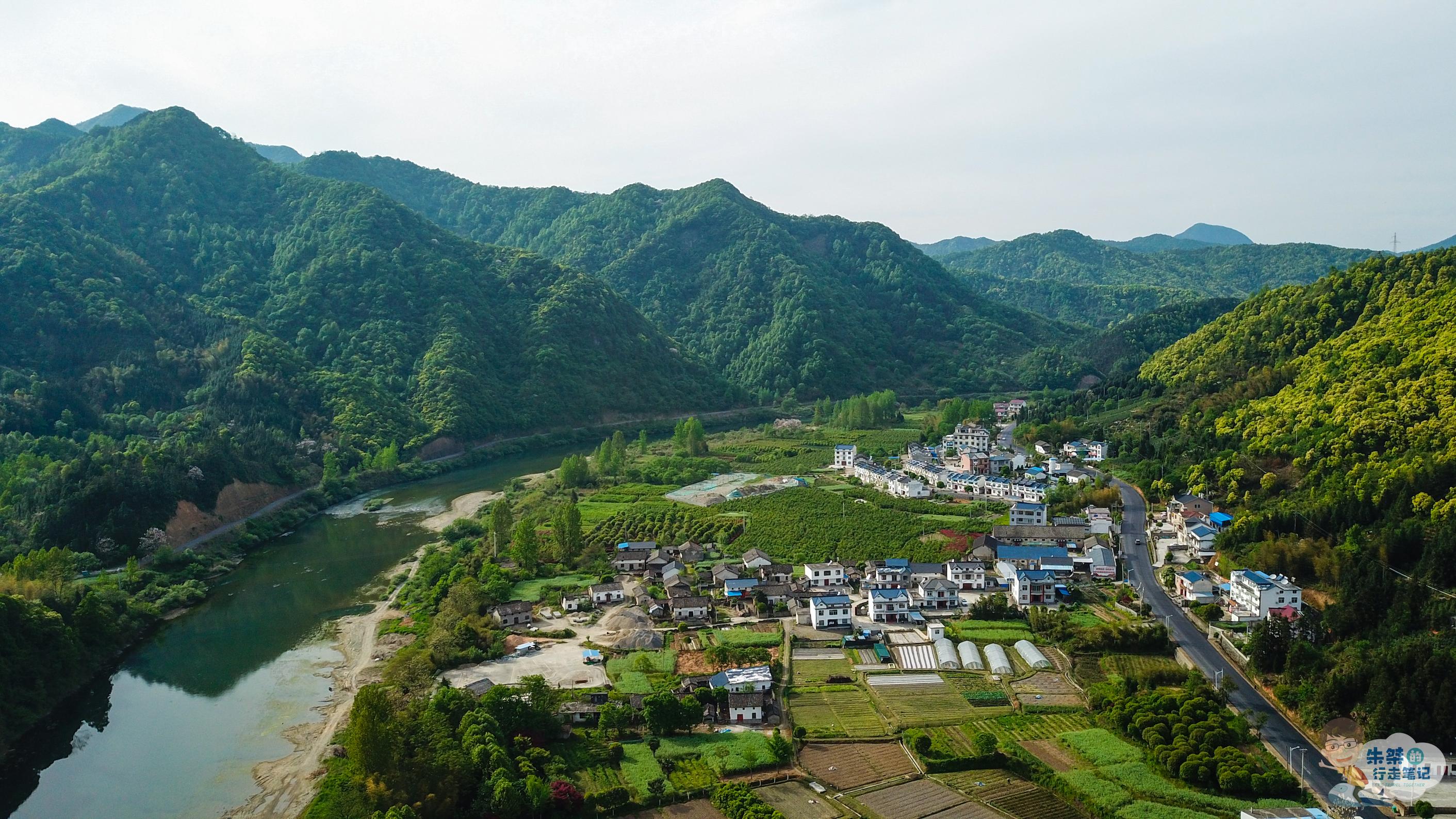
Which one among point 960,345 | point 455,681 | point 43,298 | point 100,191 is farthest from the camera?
point 960,345

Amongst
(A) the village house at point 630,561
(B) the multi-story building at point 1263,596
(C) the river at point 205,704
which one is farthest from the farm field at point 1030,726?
(C) the river at point 205,704

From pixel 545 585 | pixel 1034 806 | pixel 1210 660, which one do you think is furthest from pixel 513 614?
pixel 1210 660

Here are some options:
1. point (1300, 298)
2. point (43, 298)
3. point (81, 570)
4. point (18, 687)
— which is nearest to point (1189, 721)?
point (18, 687)

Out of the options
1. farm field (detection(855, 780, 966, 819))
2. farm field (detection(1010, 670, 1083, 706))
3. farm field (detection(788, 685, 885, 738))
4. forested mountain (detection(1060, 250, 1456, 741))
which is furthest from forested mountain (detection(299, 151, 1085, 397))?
farm field (detection(855, 780, 966, 819))

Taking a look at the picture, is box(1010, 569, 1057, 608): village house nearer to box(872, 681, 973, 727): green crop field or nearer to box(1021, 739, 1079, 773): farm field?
box(872, 681, 973, 727): green crop field

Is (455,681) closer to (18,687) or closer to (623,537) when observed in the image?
(18,687)

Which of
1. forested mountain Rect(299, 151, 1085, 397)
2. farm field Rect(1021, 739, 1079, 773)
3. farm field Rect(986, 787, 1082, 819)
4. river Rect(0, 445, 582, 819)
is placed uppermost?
forested mountain Rect(299, 151, 1085, 397)
